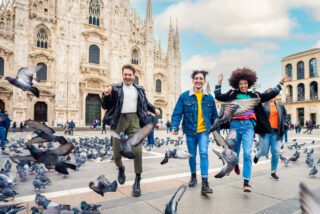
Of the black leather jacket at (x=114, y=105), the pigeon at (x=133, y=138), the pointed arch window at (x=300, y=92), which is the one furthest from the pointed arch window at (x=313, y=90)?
the pigeon at (x=133, y=138)

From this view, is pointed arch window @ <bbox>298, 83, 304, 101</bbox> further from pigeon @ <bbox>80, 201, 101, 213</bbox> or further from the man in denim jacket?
pigeon @ <bbox>80, 201, 101, 213</bbox>

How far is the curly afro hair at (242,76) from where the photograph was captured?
3.80 metres

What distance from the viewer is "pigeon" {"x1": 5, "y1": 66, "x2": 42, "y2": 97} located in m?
2.92

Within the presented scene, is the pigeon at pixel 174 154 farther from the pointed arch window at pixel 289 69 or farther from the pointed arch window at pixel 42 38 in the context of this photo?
the pointed arch window at pixel 289 69

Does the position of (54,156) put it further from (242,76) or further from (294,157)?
(294,157)

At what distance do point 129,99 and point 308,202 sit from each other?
294 cm

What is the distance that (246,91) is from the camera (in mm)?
3738

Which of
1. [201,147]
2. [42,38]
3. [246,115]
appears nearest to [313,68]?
[42,38]

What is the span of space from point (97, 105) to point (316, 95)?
39274mm

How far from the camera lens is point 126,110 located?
11.8 feet

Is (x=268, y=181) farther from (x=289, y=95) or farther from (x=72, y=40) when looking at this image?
(x=289, y=95)

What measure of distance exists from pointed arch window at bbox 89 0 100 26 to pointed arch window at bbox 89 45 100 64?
3.26 m

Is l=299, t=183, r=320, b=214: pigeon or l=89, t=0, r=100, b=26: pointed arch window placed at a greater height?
l=89, t=0, r=100, b=26: pointed arch window

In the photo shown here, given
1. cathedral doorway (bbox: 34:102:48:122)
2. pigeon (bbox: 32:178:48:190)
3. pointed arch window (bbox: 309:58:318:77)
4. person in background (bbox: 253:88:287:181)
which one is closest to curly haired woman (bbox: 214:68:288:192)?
person in background (bbox: 253:88:287:181)
